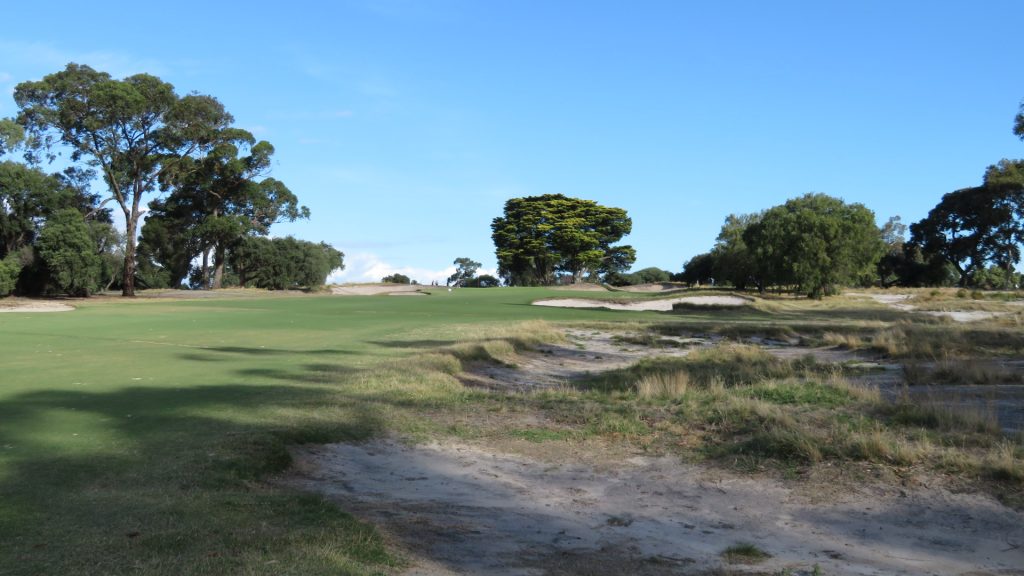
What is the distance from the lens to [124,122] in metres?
50.7

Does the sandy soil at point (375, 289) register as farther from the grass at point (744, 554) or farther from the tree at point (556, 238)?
the grass at point (744, 554)

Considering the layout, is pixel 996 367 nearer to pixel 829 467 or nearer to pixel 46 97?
pixel 829 467

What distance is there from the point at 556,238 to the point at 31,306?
2475 inches

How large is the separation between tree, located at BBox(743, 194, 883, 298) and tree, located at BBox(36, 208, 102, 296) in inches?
2064

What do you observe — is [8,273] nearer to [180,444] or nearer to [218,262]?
[218,262]

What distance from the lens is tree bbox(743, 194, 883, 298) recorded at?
60719 mm

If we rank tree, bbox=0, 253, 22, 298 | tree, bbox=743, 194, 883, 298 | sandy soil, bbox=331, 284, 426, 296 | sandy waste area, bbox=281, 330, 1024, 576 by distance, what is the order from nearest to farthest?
sandy waste area, bbox=281, 330, 1024, 576 → tree, bbox=0, 253, 22, 298 → tree, bbox=743, 194, 883, 298 → sandy soil, bbox=331, 284, 426, 296

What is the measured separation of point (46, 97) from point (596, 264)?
6397cm

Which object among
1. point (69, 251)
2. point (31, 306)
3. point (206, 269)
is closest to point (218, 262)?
point (206, 269)

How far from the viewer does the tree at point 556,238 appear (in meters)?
94.6

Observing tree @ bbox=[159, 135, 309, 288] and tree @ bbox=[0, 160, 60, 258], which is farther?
tree @ bbox=[159, 135, 309, 288]

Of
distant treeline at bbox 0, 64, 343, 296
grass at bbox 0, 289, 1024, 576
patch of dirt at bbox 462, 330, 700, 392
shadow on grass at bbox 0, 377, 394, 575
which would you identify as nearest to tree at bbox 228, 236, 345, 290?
distant treeline at bbox 0, 64, 343, 296

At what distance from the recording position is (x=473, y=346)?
20609 mm

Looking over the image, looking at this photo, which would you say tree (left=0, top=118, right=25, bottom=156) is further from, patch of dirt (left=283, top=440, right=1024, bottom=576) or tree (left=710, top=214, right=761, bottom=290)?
tree (left=710, top=214, right=761, bottom=290)
